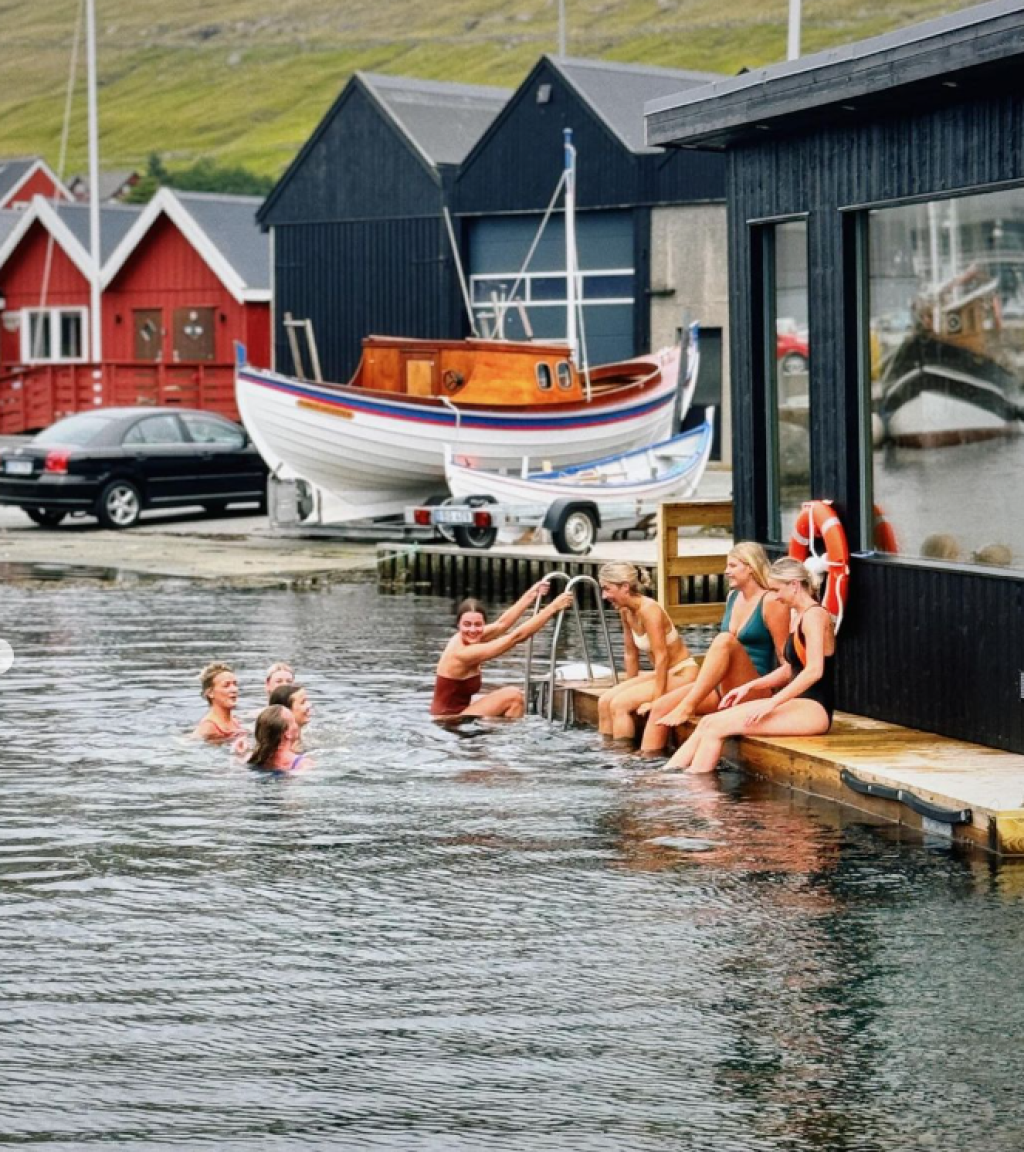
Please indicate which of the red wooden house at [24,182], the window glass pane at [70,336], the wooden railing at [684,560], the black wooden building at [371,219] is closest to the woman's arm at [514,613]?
the wooden railing at [684,560]

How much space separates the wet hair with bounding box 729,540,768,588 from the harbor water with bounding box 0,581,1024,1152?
1.30 metres

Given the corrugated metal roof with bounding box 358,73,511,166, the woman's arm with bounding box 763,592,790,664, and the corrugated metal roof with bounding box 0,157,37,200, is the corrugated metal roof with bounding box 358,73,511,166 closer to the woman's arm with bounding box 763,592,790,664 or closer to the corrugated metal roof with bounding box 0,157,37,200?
the woman's arm with bounding box 763,592,790,664

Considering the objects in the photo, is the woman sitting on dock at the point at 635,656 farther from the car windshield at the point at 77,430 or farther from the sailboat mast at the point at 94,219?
the sailboat mast at the point at 94,219

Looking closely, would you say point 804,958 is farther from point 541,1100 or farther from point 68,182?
point 68,182

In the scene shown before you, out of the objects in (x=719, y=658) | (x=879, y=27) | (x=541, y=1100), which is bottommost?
(x=541, y=1100)

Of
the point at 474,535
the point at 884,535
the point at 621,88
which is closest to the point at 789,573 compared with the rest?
the point at 884,535

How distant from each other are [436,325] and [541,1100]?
125 ft

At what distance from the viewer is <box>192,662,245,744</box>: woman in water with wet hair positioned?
1457 centimetres

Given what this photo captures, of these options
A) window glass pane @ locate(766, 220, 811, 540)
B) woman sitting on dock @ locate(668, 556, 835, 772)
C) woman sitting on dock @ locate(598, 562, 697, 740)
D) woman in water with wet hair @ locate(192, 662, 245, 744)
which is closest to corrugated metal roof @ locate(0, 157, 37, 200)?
window glass pane @ locate(766, 220, 811, 540)

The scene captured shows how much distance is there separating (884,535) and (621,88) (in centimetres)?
3104

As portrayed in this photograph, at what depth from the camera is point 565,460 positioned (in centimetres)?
3403

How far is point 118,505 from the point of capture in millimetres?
33656

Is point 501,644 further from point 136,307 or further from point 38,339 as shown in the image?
point 38,339

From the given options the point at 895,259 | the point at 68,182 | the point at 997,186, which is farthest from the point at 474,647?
the point at 68,182
